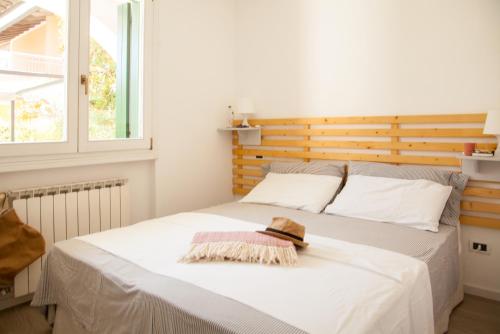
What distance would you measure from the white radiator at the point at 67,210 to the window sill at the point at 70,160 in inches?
5.6

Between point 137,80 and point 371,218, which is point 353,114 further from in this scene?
point 137,80

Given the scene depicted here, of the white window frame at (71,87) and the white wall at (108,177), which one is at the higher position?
the white window frame at (71,87)

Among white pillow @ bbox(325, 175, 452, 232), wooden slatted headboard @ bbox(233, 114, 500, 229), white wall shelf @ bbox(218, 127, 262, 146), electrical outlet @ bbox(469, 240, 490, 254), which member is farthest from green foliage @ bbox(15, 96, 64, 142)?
electrical outlet @ bbox(469, 240, 490, 254)

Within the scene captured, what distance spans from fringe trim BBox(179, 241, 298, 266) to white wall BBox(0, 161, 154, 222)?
4.52 ft

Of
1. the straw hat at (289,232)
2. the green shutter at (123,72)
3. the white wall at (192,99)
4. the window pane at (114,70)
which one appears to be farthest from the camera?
the white wall at (192,99)

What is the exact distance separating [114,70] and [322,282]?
2248 mm

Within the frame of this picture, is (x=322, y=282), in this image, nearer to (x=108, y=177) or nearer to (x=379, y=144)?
(x=379, y=144)

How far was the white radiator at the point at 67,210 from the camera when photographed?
2.35m

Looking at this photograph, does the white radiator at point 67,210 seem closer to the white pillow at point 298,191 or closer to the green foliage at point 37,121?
the green foliage at point 37,121

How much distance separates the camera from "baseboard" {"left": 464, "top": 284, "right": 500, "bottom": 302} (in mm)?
2462

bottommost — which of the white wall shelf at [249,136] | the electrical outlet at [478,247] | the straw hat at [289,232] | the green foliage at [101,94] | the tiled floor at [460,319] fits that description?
the tiled floor at [460,319]

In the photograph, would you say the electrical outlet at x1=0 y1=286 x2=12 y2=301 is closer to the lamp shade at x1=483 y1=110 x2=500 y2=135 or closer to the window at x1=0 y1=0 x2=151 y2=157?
the window at x1=0 y1=0 x2=151 y2=157

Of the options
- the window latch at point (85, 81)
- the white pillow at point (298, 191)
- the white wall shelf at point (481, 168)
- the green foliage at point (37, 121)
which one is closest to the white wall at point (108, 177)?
the green foliage at point (37, 121)

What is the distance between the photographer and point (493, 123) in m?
2.24
